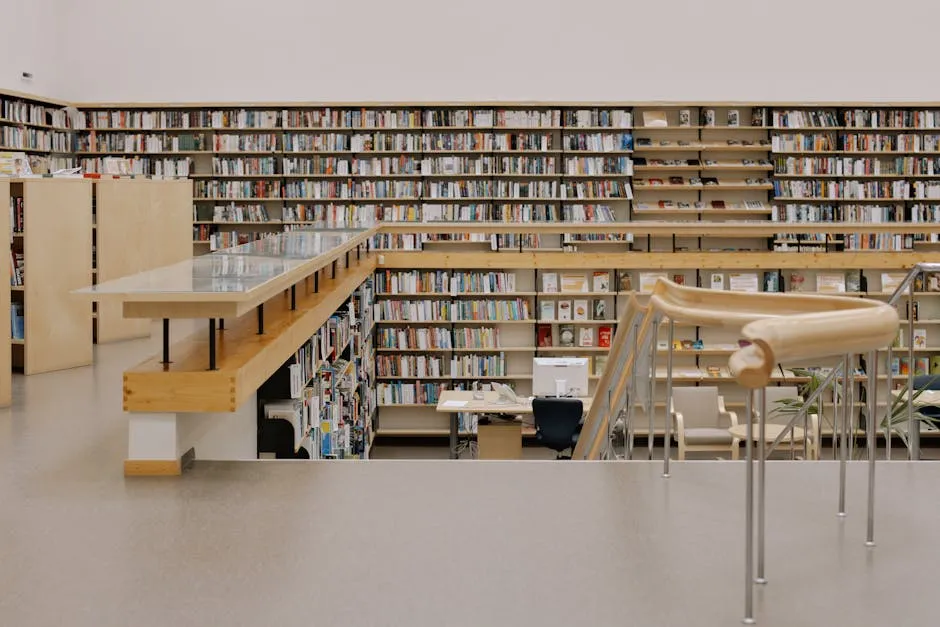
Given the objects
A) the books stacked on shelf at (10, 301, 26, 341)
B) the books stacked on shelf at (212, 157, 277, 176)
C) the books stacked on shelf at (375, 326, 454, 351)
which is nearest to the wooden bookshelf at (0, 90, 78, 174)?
the books stacked on shelf at (212, 157, 277, 176)

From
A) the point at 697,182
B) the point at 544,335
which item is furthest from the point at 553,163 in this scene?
the point at 544,335

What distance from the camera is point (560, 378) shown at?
9570 millimetres

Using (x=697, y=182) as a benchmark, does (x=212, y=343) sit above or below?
below

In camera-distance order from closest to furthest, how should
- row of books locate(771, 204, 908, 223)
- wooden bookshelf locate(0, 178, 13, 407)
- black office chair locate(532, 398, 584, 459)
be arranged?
wooden bookshelf locate(0, 178, 13, 407) < black office chair locate(532, 398, 584, 459) < row of books locate(771, 204, 908, 223)

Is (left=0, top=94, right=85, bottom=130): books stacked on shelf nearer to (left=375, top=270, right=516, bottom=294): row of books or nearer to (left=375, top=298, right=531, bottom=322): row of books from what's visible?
(left=375, top=270, right=516, bottom=294): row of books

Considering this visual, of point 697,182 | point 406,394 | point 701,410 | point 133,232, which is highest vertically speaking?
point 697,182

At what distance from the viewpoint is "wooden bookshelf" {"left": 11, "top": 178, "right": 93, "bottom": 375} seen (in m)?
5.69

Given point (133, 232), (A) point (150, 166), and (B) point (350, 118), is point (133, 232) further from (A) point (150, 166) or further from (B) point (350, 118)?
(A) point (150, 166)
